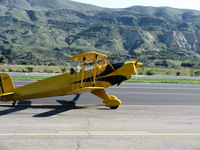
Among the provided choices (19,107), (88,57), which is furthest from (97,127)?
(19,107)

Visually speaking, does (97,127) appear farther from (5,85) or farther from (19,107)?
(5,85)

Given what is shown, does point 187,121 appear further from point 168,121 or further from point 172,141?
point 172,141

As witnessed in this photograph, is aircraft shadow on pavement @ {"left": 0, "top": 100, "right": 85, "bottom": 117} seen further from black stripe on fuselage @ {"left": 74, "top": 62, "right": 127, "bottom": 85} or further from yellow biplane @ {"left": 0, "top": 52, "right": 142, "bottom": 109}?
black stripe on fuselage @ {"left": 74, "top": 62, "right": 127, "bottom": 85}

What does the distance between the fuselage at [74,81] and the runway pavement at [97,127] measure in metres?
0.64

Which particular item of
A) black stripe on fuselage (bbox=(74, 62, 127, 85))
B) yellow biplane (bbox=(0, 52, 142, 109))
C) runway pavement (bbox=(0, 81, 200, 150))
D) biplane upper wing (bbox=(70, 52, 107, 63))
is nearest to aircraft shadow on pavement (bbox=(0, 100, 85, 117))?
runway pavement (bbox=(0, 81, 200, 150))

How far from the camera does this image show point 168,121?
10.4 meters

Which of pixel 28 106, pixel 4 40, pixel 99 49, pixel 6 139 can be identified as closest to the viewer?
pixel 6 139

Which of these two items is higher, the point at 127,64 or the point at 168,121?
the point at 127,64

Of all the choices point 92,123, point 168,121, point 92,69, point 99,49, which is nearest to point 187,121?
point 168,121

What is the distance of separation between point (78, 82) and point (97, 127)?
162 inches

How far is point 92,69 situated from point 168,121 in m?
4.36

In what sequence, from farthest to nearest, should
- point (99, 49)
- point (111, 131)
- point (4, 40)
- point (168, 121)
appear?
point (4, 40), point (99, 49), point (168, 121), point (111, 131)

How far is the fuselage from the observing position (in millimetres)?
12812

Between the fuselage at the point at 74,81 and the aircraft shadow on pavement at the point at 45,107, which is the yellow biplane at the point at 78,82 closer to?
the fuselage at the point at 74,81
